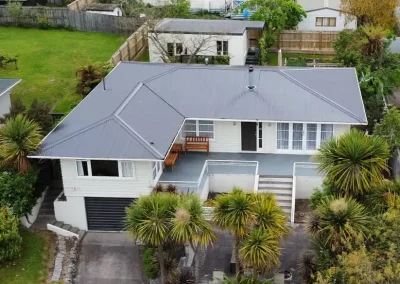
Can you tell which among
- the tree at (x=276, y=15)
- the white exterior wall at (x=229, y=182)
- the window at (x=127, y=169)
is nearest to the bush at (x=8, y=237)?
the window at (x=127, y=169)

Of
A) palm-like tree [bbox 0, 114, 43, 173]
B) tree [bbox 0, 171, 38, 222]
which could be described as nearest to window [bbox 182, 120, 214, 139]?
palm-like tree [bbox 0, 114, 43, 173]

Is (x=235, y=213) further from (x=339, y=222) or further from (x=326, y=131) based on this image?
(x=326, y=131)

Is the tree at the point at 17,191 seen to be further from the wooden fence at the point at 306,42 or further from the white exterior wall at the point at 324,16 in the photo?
the white exterior wall at the point at 324,16

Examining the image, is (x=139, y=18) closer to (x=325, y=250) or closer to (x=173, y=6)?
(x=173, y=6)

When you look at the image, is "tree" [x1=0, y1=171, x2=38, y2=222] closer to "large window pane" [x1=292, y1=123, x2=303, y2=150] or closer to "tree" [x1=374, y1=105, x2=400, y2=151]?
"large window pane" [x1=292, y1=123, x2=303, y2=150]

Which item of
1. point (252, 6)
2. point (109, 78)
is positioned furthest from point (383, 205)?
point (252, 6)

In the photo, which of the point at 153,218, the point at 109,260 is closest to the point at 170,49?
the point at 109,260

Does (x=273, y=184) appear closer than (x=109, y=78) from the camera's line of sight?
Yes
